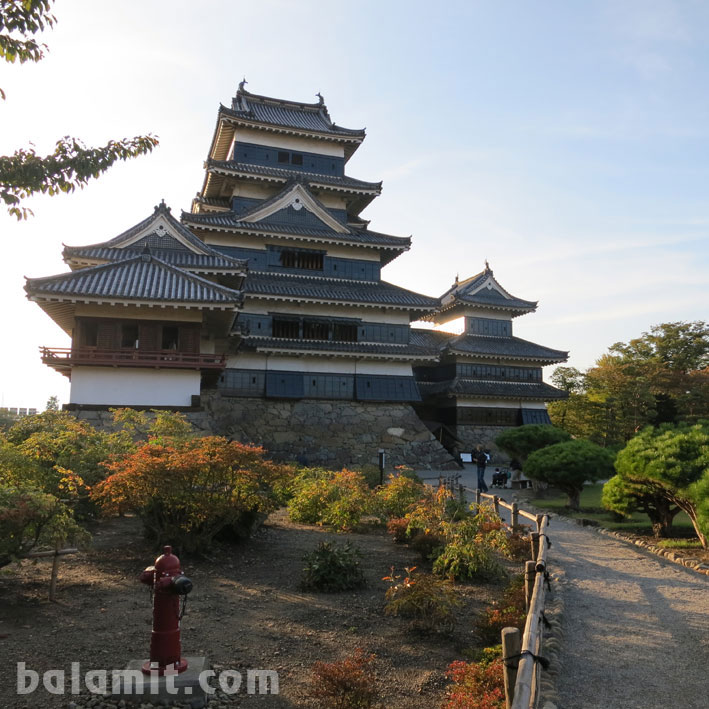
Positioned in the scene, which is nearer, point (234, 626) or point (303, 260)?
point (234, 626)

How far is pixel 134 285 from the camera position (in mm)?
19578

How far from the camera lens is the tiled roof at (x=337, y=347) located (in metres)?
27.3

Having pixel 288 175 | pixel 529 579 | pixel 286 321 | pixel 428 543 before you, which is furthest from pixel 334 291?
pixel 529 579

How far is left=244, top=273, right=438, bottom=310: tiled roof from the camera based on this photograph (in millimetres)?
27984

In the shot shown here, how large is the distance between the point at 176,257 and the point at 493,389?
20507 millimetres

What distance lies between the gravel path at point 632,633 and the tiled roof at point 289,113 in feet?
91.8

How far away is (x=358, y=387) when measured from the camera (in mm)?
29359

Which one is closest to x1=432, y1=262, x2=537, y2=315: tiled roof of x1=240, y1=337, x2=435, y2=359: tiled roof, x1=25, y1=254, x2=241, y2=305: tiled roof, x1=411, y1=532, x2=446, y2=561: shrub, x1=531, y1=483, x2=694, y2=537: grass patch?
x1=240, y1=337, x2=435, y2=359: tiled roof

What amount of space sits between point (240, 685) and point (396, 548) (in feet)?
22.6

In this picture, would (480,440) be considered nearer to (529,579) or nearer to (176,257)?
(176,257)

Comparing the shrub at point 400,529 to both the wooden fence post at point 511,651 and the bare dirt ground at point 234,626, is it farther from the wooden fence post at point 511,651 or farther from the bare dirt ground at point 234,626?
the wooden fence post at point 511,651

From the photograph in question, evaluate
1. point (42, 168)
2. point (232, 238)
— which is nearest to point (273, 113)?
point (232, 238)

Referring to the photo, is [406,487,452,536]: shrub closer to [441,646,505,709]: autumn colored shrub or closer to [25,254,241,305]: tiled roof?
[441,646,505,709]: autumn colored shrub

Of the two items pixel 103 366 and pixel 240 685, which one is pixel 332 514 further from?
pixel 103 366
